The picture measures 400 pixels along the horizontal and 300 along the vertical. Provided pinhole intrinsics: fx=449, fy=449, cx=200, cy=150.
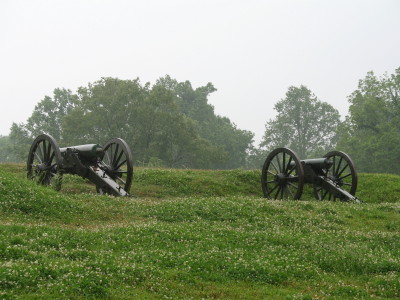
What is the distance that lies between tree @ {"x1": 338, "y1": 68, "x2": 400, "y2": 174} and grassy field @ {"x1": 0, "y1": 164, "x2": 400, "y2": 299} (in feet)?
129

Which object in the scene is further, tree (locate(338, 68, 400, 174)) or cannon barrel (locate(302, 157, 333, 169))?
tree (locate(338, 68, 400, 174))

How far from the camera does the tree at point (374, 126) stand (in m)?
53.5

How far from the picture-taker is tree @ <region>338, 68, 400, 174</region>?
176ft

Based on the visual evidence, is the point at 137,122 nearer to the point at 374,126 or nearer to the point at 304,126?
the point at 374,126

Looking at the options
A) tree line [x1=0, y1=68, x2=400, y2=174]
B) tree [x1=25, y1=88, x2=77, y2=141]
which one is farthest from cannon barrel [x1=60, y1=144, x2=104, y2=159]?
tree [x1=25, y1=88, x2=77, y2=141]

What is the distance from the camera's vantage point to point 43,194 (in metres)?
14.1

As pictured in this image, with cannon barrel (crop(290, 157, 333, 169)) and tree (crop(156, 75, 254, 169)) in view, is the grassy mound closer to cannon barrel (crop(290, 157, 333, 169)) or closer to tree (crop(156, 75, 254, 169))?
cannon barrel (crop(290, 157, 333, 169))

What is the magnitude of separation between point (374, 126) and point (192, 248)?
172ft

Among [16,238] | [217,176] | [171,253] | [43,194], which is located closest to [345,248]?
[171,253]

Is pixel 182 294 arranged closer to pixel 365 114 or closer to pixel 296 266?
pixel 296 266

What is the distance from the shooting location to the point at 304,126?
84125 millimetres

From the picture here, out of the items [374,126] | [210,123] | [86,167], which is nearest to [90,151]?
[86,167]

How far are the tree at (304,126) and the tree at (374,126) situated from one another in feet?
69.0

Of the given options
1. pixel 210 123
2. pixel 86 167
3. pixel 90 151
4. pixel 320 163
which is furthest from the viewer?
pixel 210 123
